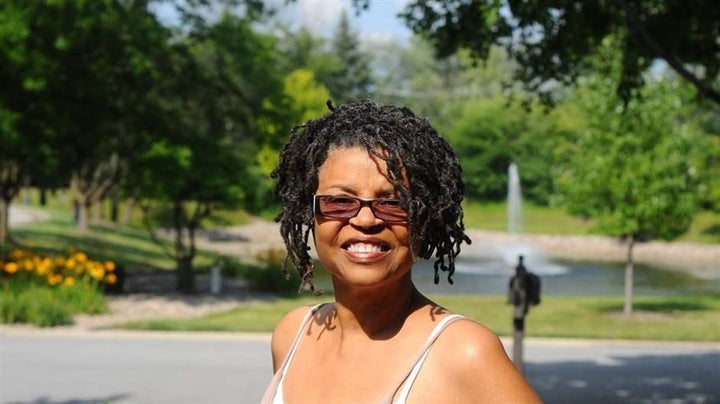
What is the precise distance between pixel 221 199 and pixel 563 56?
1357 cm

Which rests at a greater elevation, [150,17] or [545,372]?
[150,17]

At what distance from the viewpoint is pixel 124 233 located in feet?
132

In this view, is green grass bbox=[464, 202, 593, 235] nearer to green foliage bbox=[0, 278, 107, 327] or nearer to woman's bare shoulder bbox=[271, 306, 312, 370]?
green foliage bbox=[0, 278, 107, 327]

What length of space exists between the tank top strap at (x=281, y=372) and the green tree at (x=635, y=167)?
1680 centimetres

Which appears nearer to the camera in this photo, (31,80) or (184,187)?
(31,80)

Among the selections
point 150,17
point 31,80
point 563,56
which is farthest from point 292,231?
point 150,17

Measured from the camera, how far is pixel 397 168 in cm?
218

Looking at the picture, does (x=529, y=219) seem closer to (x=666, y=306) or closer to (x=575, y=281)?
(x=575, y=281)

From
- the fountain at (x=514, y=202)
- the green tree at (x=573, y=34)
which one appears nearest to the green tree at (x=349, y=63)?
the fountain at (x=514, y=202)

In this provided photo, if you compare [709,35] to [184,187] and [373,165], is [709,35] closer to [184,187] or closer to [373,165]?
[373,165]

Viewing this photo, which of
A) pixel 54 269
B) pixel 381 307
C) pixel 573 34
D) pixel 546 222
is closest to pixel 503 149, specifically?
pixel 546 222

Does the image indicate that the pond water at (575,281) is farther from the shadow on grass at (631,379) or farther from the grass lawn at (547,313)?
the shadow on grass at (631,379)

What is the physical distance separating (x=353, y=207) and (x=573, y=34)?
281 inches

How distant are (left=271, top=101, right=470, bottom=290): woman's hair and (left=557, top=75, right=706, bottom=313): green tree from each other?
16931mm
